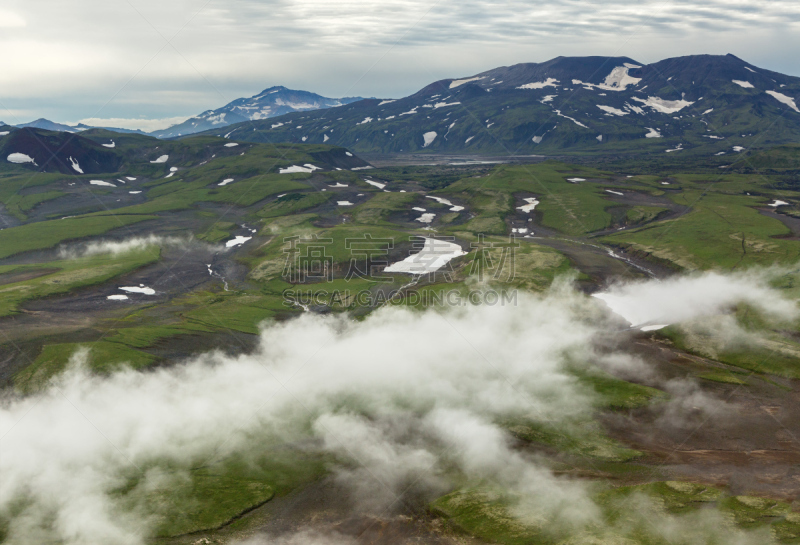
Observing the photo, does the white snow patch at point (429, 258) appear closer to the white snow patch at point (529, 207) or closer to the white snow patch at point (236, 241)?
the white snow patch at point (529, 207)

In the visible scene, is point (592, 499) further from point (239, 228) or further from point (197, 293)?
point (239, 228)

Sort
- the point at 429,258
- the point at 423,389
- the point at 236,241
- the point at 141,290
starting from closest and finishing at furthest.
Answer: the point at 423,389 → the point at 141,290 → the point at 429,258 → the point at 236,241

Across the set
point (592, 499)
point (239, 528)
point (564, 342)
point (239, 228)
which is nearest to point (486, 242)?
point (564, 342)

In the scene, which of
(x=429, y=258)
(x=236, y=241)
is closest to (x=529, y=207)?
(x=429, y=258)

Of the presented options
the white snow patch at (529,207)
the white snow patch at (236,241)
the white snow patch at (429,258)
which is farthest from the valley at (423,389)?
the white snow patch at (529,207)

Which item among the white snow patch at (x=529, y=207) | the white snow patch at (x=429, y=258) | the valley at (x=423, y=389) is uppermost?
the white snow patch at (x=529, y=207)

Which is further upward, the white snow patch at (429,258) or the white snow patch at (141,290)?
the white snow patch at (429,258)

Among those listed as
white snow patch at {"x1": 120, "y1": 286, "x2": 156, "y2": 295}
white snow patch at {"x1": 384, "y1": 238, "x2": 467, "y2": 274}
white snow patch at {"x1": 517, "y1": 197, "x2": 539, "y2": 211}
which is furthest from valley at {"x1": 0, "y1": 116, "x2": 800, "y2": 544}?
white snow patch at {"x1": 517, "y1": 197, "x2": 539, "y2": 211}

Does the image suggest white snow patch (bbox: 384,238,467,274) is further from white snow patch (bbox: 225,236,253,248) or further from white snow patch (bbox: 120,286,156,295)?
white snow patch (bbox: 225,236,253,248)

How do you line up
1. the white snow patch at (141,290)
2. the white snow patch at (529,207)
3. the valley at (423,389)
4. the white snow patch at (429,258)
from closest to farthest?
the valley at (423,389) < the white snow patch at (141,290) < the white snow patch at (429,258) < the white snow patch at (529,207)

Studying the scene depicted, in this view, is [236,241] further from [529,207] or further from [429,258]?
[529,207]

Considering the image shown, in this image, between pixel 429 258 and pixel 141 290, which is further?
pixel 429 258
